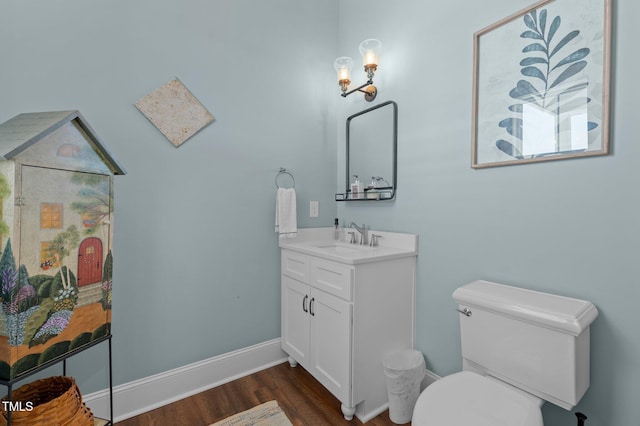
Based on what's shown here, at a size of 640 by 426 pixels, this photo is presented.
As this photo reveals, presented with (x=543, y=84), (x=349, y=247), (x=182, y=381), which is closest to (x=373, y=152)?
(x=349, y=247)

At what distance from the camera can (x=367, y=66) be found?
1.90 meters

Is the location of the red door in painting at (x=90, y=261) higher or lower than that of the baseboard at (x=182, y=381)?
higher

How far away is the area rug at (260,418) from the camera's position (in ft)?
5.04

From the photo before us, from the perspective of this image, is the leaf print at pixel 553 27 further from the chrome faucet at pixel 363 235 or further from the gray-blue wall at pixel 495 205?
the chrome faucet at pixel 363 235

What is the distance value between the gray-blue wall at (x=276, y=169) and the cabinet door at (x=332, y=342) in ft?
1.63

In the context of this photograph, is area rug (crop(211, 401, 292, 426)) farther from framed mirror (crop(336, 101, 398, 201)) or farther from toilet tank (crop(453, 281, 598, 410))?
framed mirror (crop(336, 101, 398, 201))

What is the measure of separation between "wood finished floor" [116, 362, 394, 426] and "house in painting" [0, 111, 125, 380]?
2.57 feet

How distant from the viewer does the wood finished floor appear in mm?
1567

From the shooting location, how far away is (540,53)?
127 centimetres

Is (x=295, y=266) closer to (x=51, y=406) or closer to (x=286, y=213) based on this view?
(x=286, y=213)

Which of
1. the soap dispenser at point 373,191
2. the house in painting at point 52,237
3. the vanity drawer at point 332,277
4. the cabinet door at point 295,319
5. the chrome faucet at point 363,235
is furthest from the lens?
the chrome faucet at point 363,235

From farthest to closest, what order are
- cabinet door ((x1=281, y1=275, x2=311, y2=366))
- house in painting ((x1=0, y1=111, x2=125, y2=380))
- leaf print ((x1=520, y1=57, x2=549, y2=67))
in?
cabinet door ((x1=281, y1=275, x2=311, y2=366))
leaf print ((x1=520, y1=57, x2=549, y2=67))
house in painting ((x1=0, y1=111, x2=125, y2=380))

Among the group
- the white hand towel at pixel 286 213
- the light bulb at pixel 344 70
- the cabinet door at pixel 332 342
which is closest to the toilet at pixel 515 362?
the cabinet door at pixel 332 342

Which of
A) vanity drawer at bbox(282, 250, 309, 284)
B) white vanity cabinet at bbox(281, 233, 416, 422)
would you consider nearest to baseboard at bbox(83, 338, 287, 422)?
white vanity cabinet at bbox(281, 233, 416, 422)
